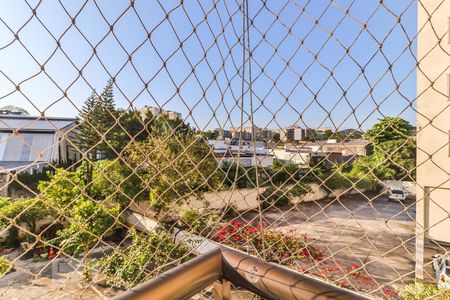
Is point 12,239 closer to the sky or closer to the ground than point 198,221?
closer to the sky

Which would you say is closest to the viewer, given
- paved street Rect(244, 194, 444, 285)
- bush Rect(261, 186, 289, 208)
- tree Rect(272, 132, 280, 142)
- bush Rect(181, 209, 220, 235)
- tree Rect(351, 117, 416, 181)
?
tree Rect(351, 117, 416, 181)

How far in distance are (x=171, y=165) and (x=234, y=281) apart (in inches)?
8.1

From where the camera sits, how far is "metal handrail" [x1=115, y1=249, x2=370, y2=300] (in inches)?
12.5

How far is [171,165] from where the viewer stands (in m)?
0.45

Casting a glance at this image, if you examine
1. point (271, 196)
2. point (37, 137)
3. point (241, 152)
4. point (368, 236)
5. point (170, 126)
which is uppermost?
point (37, 137)

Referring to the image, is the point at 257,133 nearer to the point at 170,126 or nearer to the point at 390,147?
the point at 170,126

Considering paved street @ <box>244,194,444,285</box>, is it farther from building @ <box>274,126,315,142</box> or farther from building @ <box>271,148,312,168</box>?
building @ <box>274,126,315,142</box>

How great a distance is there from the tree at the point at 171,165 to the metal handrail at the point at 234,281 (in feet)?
0.50

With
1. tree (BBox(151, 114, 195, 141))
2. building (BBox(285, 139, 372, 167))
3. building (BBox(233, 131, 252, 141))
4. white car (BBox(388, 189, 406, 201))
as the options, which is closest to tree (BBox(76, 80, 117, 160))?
tree (BBox(151, 114, 195, 141))

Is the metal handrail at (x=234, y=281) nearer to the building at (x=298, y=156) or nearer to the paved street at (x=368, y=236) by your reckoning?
the building at (x=298, y=156)

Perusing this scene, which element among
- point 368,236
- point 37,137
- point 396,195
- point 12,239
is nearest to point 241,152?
point 37,137

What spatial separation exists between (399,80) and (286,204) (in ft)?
21.4

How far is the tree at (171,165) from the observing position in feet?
1.69

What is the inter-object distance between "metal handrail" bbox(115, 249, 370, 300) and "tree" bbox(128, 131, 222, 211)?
6.0 inches
